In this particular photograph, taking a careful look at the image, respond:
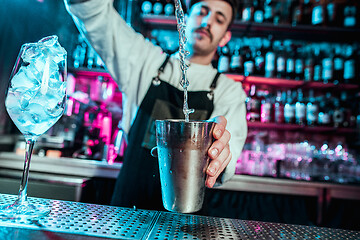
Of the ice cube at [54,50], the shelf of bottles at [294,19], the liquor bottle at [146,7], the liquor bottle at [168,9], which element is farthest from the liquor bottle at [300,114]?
the ice cube at [54,50]

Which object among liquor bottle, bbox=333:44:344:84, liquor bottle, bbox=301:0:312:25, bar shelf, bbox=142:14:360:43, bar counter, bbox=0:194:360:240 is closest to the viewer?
bar counter, bbox=0:194:360:240

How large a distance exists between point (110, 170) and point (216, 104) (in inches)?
44.7

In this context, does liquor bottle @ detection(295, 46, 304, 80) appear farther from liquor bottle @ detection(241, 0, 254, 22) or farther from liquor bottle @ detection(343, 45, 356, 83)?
liquor bottle @ detection(241, 0, 254, 22)

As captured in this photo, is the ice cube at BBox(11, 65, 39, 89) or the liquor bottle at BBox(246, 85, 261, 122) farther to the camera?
the liquor bottle at BBox(246, 85, 261, 122)

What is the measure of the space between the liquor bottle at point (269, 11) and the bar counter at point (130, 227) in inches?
107

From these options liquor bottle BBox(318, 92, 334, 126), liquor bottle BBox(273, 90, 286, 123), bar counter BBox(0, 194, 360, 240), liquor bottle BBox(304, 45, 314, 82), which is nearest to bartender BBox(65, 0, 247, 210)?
bar counter BBox(0, 194, 360, 240)

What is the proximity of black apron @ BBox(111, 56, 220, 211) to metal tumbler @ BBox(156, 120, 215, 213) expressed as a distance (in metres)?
0.66

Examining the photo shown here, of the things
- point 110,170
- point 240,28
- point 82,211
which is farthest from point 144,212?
point 240,28

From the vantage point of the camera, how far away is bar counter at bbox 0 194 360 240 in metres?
0.43

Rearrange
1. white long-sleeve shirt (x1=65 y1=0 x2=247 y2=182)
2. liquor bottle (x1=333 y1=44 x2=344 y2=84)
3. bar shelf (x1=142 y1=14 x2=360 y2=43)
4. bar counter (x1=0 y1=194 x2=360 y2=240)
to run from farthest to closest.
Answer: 1. liquor bottle (x1=333 y1=44 x2=344 y2=84)
2. bar shelf (x1=142 y1=14 x2=360 y2=43)
3. white long-sleeve shirt (x1=65 y1=0 x2=247 y2=182)
4. bar counter (x1=0 y1=194 x2=360 y2=240)

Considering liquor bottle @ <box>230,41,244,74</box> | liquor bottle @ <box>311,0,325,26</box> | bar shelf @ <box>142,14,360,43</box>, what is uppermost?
liquor bottle @ <box>311,0,325,26</box>

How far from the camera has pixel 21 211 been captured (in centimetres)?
50

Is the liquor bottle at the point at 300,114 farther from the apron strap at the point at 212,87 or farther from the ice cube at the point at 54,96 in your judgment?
the ice cube at the point at 54,96

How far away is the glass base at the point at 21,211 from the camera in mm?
476
